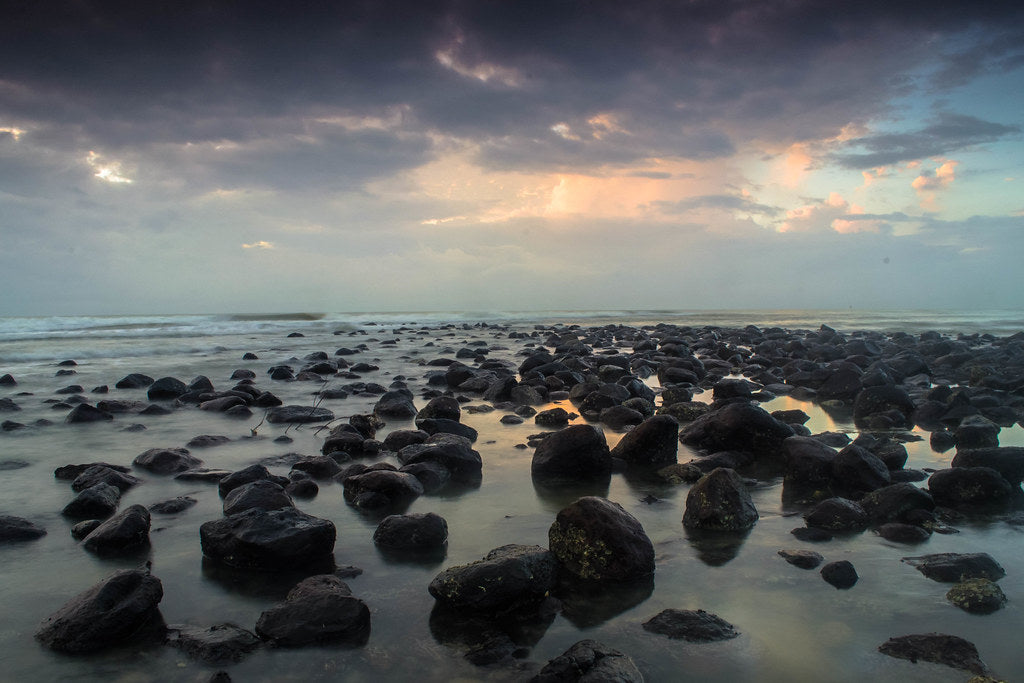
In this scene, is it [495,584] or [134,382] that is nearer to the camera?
[495,584]

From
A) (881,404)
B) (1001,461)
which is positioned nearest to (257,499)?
(1001,461)

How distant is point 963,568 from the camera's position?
3.17 metres

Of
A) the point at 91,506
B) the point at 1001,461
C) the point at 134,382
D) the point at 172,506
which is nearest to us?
the point at 91,506

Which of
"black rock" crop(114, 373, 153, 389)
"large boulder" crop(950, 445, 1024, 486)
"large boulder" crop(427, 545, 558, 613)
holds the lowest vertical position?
"black rock" crop(114, 373, 153, 389)

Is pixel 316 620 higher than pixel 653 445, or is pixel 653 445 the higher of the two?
pixel 653 445

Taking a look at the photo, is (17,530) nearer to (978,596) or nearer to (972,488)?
(978,596)

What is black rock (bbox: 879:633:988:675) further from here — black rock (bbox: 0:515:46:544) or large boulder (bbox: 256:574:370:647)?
black rock (bbox: 0:515:46:544)

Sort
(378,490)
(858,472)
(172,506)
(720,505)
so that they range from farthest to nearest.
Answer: (858,472), (378,490), (172,506), (720,505)

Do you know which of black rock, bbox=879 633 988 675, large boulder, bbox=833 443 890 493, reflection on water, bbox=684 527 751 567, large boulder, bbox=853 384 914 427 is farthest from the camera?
large boulder, bbox=853 384 914 427

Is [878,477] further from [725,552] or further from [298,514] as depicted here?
[298,514]

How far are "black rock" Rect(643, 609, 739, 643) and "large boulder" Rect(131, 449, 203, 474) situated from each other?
427 centimetres

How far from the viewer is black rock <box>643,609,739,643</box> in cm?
262

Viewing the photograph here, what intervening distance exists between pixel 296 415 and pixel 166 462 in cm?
227

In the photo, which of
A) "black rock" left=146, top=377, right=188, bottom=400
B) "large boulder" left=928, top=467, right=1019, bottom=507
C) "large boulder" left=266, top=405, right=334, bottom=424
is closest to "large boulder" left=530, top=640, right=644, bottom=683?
"large boulder" left=928, top=467, right=1019, bottom=507
